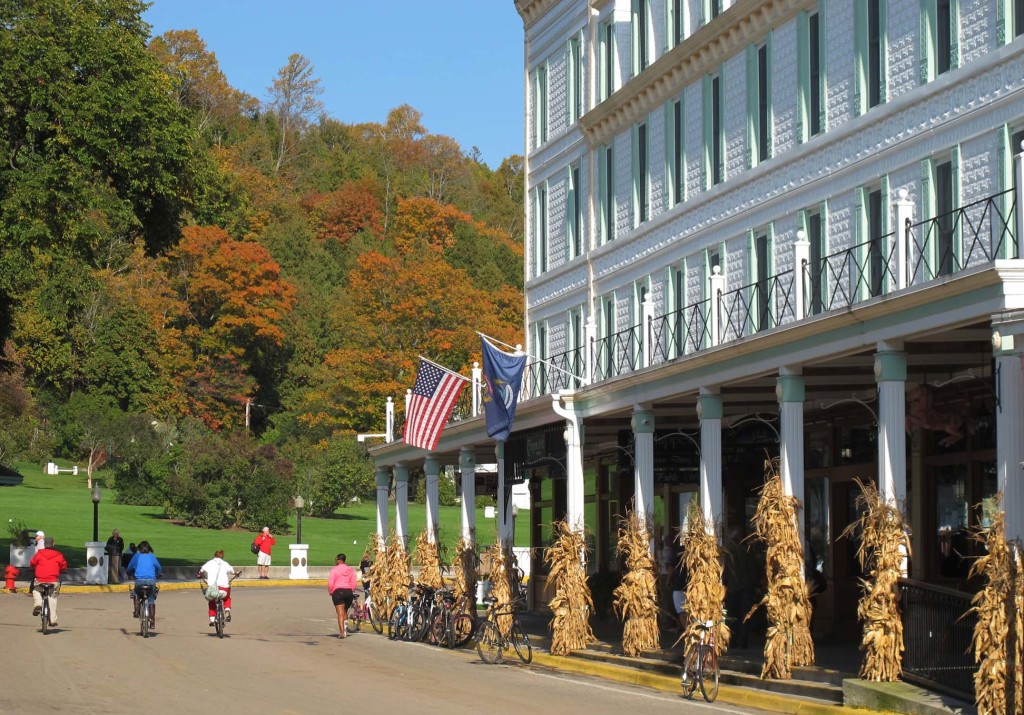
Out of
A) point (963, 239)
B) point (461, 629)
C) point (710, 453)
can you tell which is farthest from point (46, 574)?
point (963, 239)

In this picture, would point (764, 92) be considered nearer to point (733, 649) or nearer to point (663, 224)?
point (663, 224)

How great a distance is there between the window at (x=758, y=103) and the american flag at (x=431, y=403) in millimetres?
7181

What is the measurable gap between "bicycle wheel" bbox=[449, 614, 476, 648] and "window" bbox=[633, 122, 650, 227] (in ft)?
31.1

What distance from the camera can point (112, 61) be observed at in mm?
44750

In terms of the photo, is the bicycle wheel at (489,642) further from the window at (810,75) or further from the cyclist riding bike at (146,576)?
the window at (810,75)

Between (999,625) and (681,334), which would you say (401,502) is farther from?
(999,625)

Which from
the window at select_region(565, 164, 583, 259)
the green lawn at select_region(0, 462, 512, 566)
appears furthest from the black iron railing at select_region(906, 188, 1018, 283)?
the green lawn at select_region(0, 462, 512, 566)

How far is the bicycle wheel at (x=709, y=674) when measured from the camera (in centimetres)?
2056

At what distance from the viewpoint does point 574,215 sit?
39281 millimetres

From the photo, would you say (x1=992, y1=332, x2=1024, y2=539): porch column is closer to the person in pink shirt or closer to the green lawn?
the person in pink shirt

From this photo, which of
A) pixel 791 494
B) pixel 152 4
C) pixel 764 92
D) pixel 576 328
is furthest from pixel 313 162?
pixel 791 494

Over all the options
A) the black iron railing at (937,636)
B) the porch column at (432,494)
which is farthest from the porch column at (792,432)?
→ the porch column at (432,494)

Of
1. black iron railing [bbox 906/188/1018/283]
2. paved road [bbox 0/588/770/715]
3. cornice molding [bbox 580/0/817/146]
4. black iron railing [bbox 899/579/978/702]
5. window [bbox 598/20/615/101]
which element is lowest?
paved road [bbox 0/588/770/715]

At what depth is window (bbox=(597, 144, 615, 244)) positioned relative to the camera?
37031 mm
